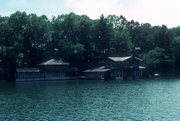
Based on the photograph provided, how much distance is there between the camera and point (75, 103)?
39312mm

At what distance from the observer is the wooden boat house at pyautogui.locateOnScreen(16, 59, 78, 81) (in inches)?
3481

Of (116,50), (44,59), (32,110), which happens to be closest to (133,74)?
(116,50)

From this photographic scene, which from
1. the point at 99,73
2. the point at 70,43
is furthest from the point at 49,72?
the point at 99,73

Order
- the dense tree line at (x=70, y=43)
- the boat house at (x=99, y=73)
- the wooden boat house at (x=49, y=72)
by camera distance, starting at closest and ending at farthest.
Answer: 1. the wooden boat house at (x=49, y=72)
2. the boat house at (x=99, y=73)
3. the dense tree line at (x=70, y=43)

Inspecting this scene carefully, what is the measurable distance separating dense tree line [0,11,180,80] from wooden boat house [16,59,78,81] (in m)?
4.08

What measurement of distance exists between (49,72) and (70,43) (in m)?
11.8

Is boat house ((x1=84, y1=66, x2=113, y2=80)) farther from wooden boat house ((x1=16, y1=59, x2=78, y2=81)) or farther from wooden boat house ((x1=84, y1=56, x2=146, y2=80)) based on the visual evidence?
wooden boat house ((x1=16, y1=59, x2=78, y2=81))

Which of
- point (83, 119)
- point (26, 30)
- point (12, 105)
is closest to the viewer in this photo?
point (83, 119)

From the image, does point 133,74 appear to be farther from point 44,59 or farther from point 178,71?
point 44,59

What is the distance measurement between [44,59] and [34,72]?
909 centimetres

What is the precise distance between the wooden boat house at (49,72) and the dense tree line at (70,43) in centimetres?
408

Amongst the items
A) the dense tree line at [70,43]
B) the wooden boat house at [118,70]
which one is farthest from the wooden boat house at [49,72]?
the wooden boat house at [118,70]

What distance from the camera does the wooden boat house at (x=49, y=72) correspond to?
8841 centimetres

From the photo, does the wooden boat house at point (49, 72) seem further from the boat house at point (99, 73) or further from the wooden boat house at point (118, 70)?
the wooden boat house at point (118, 70)
